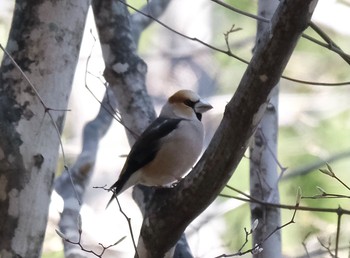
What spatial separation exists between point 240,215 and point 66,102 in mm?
3931

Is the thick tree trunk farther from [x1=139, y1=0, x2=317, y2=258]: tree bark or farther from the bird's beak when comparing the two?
→ the bird's beak

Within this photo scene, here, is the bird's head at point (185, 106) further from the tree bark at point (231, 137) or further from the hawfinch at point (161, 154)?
the tree bark at point (231, 137)

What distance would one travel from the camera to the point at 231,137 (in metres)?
2.04

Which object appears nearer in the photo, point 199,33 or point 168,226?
point 168,226

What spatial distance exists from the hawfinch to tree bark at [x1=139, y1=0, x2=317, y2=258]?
0.79 m

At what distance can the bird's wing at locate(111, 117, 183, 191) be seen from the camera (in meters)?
3.09

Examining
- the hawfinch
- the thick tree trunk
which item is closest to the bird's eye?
the hawfinch

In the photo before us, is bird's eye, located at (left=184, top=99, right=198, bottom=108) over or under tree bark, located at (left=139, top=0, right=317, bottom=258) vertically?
over

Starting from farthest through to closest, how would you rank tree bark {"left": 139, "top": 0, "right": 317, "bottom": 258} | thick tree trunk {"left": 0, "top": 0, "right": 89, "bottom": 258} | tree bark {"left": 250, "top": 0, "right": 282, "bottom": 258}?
tree bark {"left": 250, "top": 0, "right": 282, "bottom": 258} → thick tree trunk {"left": 0, "top": 0, "right": 89, "bottom": 258} → tree bark {"left": 139, "top": 0, "right": 317, "bottom": 258}

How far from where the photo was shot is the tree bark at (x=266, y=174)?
3.06 m

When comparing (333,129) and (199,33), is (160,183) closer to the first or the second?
(333,129)

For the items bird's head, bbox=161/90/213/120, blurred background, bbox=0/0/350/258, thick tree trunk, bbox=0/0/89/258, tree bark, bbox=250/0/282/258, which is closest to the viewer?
thick tree trunk, bbox=0/0/89/258

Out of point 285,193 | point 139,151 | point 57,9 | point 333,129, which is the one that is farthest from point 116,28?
point 333,129

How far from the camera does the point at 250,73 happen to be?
196 centimetres
